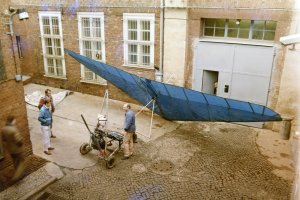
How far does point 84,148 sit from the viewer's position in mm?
9359

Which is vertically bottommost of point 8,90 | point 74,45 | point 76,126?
point 76,126

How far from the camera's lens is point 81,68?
14.8 meters

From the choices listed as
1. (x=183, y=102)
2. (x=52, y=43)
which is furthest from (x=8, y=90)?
(x=52, y=43)

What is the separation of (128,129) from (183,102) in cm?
231

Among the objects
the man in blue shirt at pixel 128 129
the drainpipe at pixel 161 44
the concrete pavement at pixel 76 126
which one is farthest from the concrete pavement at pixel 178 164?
the drainpipe at pixel 161 44

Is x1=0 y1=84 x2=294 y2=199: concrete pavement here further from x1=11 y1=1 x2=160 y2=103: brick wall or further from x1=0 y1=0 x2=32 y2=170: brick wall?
x1=11 y1=1 x2=160 y2=103: brick wall

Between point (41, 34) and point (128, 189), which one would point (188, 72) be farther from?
point (41, 34)

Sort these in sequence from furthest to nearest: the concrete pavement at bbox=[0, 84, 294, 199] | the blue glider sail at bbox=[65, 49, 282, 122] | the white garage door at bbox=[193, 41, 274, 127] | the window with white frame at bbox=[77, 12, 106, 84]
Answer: the window with white frame at bbox=[77, 12, 106, 84]
the white garage door at bbox=[193, 41, 274, 127]
the blue glider sail at bbox=[65, 49, 282, 122]
the concrete pavement at bbox=[0, 84, 294, 199]

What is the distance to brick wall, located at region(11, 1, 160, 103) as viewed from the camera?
13.0 meters

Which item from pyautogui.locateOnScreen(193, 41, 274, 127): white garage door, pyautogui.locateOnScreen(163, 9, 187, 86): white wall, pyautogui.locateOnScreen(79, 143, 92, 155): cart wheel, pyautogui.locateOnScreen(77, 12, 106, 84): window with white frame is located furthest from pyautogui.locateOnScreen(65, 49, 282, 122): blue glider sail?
pyautogui.locateOnScreen(79, 143, 92, 155): cart wheel

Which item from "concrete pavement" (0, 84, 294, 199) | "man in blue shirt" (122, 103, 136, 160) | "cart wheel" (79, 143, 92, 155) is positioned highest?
"man in blue shirt" (122, 103, 136, 160)

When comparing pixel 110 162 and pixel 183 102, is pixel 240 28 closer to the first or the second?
pixel 183 102

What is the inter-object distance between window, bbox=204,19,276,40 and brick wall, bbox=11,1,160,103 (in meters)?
2.19

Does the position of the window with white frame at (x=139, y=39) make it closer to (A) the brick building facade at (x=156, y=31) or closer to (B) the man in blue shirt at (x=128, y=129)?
(A) the brick building facade at (x=156, y=31)
